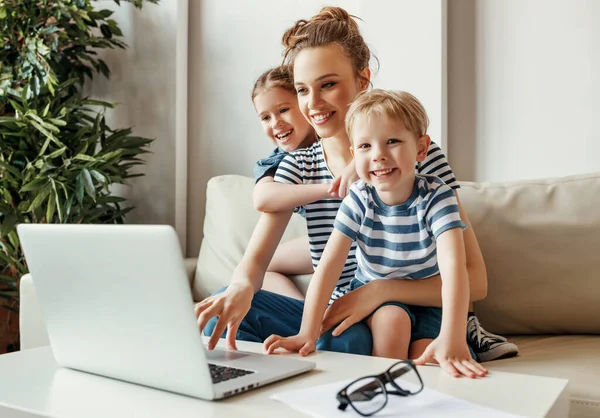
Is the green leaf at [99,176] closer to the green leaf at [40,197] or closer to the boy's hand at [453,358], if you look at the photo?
the green leaf at [40,197]

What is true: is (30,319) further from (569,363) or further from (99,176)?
(569,363)

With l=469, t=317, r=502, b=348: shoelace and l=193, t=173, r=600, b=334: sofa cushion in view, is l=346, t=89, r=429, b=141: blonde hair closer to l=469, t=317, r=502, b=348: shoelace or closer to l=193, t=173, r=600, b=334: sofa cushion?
l=469, t=317, r=502, b=348: shoelace

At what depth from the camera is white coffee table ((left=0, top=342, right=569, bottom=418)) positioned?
79 centimetres

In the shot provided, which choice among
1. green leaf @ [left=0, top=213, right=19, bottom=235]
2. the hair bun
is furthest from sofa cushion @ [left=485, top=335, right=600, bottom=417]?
green leaf @ [left=0, top=213, right=19, bottom=235]

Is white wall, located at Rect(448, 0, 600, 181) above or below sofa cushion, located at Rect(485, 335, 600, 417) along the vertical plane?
above

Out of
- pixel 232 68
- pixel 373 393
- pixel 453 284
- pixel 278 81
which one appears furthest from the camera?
pixel 232 68

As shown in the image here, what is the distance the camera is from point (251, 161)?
8.69 feet

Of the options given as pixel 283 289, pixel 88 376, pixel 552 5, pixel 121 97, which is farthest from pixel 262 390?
pixel 121 97

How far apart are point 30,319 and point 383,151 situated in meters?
1.17

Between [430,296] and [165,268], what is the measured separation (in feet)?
2.23

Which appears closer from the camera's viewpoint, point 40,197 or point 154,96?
point 40,197

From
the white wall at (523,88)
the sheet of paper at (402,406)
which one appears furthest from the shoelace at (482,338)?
the white wall at (523,88)

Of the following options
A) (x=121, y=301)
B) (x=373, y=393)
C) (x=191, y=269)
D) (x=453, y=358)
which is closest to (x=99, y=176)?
(x=191, y=269)

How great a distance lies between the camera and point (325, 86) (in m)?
1.44
